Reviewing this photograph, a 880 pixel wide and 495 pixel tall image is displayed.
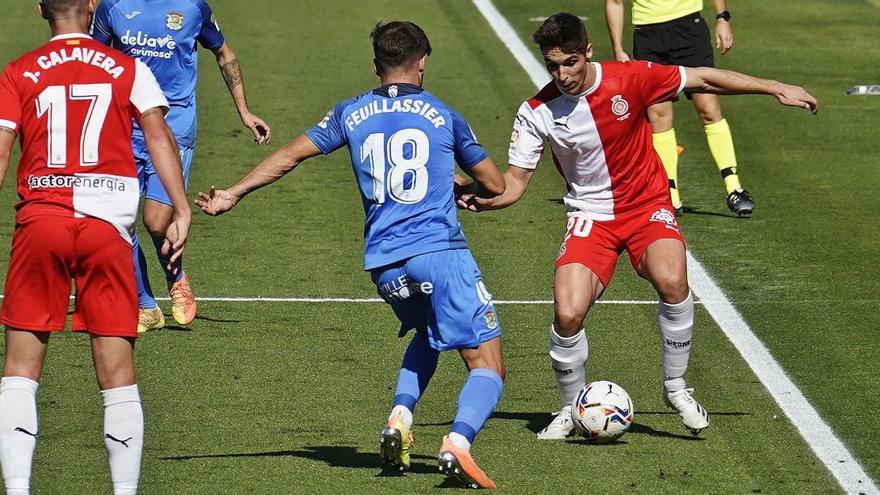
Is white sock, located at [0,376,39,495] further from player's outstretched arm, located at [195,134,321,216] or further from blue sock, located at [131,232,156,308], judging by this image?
blue sock, located at [131,232,156,308]

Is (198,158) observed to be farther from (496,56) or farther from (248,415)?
(248,415)

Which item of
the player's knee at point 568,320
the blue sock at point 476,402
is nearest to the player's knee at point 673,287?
the player's knee at point 568,320

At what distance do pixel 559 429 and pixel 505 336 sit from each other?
6.90 feet

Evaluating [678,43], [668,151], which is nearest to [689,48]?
[678,43]

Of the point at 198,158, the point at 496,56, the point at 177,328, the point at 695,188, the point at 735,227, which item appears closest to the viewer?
the point at 177,328

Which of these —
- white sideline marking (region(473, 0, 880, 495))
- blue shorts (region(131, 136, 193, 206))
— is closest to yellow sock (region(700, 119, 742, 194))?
white sideline marking (region(473, 0, 880, 495))

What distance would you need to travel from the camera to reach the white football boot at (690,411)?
855 cm

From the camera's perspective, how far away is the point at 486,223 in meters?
14.1

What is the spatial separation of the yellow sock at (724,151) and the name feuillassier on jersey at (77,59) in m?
8.01

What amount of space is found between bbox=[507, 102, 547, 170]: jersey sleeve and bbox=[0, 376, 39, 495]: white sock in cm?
293

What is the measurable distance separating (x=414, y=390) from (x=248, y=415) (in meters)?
1.30

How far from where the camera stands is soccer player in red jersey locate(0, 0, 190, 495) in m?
6.80

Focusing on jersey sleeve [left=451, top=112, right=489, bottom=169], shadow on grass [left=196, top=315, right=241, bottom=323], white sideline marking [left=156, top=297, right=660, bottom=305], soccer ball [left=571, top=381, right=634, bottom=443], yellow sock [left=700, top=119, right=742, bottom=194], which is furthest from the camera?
yellow sock [left=700, top=119, right=742, bottom=194]

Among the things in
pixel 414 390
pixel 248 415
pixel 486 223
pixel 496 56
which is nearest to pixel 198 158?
pixel 486 223
